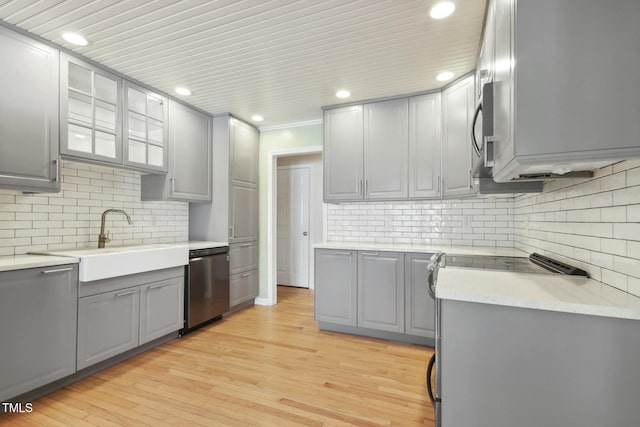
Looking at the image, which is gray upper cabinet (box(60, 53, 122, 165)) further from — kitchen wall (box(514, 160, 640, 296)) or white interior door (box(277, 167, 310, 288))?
kitchen wall (box(514, 160, 640, 296))

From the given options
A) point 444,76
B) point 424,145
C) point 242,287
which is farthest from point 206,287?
point 444,76

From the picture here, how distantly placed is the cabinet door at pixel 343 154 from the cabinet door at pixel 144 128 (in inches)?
70.1

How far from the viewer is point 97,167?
2.90 m

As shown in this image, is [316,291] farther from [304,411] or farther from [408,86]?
[408,86]

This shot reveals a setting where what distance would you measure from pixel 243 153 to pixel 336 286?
7.05 feet

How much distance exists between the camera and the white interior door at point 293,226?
5496mm

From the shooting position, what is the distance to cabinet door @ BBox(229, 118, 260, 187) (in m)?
3.90

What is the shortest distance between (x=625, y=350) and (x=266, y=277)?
3785 millimetres

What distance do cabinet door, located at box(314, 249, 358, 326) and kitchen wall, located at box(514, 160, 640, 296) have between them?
1.71 m

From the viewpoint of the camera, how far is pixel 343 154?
3.50m

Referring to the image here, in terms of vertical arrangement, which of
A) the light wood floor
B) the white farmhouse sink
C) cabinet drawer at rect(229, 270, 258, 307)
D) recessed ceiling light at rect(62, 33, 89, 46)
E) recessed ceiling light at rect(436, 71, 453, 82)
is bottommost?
the light wood floor

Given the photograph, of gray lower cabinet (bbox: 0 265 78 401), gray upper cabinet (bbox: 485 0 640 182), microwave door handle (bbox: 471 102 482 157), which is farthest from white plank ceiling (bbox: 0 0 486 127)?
gray lower cabinet (bbox: 0 265 78 401)

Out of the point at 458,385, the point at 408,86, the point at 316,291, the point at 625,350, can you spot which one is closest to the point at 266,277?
the point at 316,291

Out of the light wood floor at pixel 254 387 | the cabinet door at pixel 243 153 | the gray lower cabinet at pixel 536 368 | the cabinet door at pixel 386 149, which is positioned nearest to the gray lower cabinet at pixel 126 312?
the light wood floor at pixel 254 387
